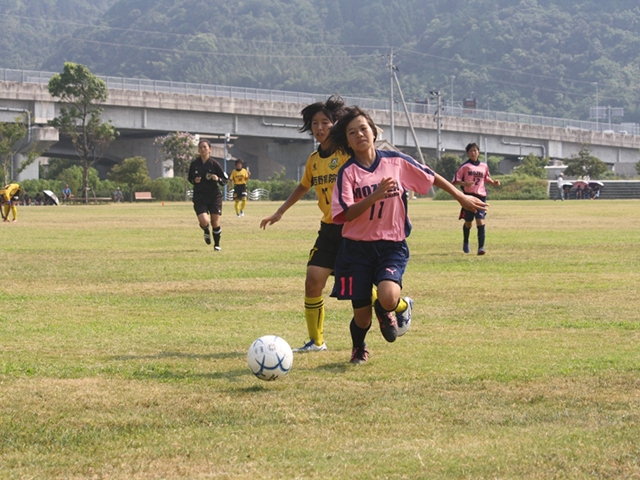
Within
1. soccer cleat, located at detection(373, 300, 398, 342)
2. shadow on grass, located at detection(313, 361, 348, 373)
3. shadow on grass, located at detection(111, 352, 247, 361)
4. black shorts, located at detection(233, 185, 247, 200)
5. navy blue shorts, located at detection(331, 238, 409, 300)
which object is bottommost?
shadow on grass, located at detection(111, 352, 247, 361)

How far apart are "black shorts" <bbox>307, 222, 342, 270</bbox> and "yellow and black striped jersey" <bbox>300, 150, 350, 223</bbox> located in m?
0.17

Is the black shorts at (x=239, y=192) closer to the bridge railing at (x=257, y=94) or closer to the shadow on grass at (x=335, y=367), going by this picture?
the bridge railing at (x=257, y=94)

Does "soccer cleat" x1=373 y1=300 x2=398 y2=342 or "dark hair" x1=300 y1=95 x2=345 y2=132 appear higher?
"dark hair" x1=300 y1=95 x2=345 y2=132

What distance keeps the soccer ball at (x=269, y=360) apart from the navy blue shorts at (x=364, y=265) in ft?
2.56

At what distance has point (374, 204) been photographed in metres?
7.55

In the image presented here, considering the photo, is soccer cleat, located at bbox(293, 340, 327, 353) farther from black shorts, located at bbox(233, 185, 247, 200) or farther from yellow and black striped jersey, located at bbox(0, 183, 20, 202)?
black shorts, located at bbox(233, 185, 247, 200)

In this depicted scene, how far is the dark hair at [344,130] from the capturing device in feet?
25.2

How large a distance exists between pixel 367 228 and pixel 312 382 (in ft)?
4.22

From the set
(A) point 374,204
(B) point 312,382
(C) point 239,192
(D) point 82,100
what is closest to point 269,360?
(B) point 312,382

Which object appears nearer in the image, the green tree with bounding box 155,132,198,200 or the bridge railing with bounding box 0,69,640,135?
the bridge railing with bounding box 0,69,640,135

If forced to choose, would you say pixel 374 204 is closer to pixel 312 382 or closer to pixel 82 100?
pixel 312 382

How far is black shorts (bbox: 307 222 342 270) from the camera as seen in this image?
27.4 ft

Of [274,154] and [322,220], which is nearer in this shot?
[322,220]

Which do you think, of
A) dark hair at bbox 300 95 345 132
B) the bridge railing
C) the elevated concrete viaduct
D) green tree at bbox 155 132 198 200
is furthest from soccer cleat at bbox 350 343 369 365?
green tree at bbox 155 132 198 200
